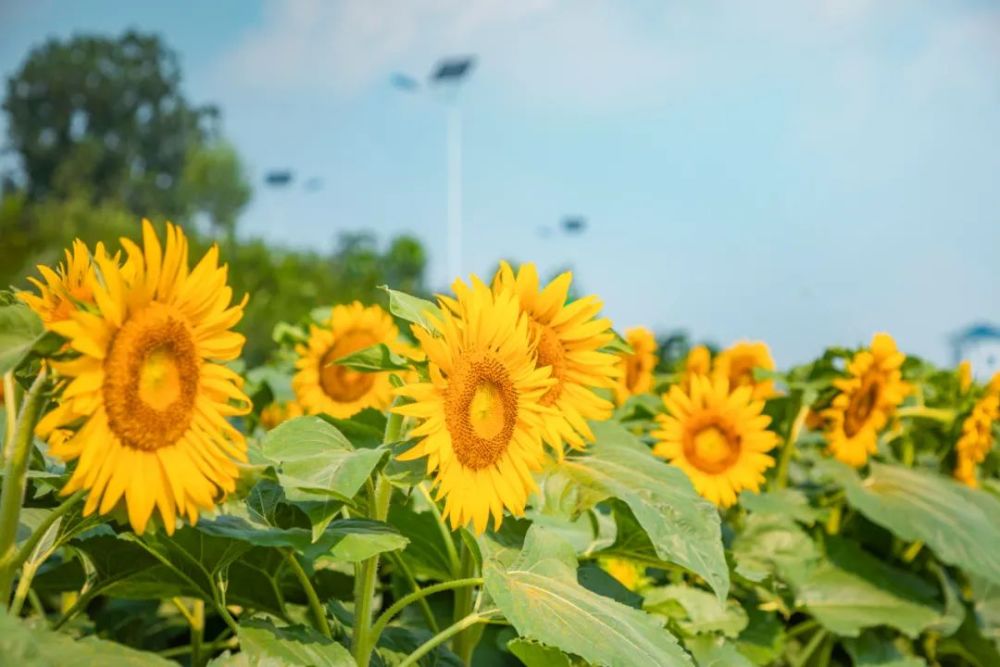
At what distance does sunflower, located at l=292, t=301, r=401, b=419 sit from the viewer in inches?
98.3

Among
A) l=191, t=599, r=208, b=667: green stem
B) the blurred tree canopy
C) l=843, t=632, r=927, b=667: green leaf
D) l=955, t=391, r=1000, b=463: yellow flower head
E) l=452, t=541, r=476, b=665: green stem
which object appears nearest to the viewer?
l=452, t=541, r=476, b=665: green stem

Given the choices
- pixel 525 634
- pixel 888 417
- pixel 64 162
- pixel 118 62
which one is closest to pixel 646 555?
pixel 525 634

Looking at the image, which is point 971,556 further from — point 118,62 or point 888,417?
point 118,62

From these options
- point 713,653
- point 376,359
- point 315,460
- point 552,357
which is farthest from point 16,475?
point 713,653

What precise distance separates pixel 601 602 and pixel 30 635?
2.21 feet

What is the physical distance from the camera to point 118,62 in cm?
4350

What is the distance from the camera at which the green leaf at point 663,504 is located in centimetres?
159

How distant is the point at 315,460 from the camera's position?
1315mm

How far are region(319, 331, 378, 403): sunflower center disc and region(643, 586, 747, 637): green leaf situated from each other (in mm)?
735

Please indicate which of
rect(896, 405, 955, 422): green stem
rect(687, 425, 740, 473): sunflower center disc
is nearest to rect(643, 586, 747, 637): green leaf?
rect(687, 425, 740, 473): sunflower center disc

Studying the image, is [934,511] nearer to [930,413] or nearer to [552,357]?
[930,413]

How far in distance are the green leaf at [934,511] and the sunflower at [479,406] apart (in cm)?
140

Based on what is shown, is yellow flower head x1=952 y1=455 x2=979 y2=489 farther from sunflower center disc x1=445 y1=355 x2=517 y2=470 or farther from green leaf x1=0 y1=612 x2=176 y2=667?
green leaf x1=0 y1=612 x2=176 y2=667

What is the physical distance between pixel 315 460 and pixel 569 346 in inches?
17.2
